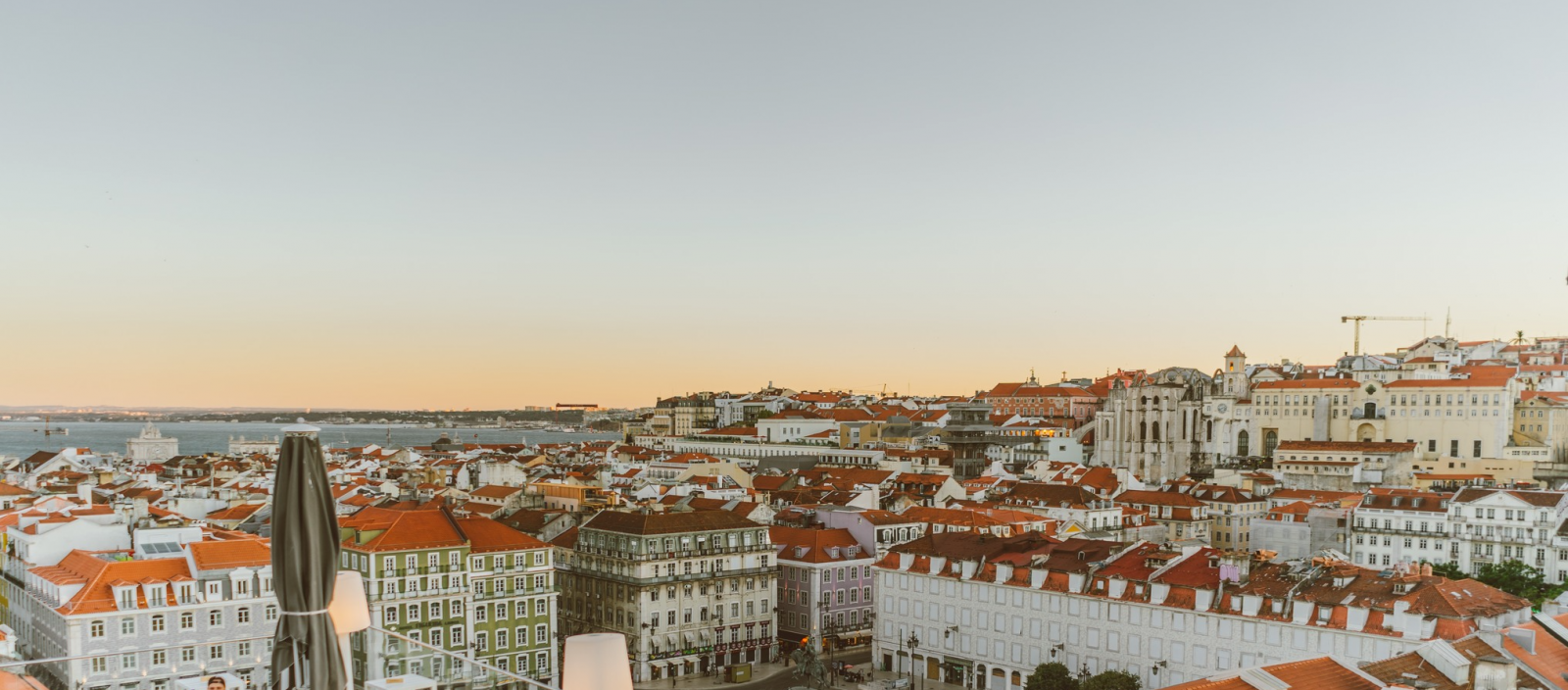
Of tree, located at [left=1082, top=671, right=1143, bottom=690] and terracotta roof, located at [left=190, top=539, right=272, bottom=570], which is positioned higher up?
terracotta roof, located at [left=190, top=539, right=272, bottom=570]

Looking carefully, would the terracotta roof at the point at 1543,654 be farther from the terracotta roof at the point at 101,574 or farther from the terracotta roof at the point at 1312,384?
the terracotta roof at the point at 1312,384

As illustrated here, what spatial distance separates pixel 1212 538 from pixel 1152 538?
224 inches

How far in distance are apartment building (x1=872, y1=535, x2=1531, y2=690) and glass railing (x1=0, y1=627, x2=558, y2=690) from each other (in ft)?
72.9

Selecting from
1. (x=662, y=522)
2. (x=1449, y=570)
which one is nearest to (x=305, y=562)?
(x=662, y=522)

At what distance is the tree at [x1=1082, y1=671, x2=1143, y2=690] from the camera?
1070 inches

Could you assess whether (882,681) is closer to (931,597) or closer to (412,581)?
(931,597)

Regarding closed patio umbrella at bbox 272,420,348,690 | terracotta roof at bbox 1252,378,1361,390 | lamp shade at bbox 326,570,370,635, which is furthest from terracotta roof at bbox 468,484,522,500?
terracotta roof at bbox 1252,378,1361,390

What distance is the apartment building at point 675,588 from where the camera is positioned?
1390 inches

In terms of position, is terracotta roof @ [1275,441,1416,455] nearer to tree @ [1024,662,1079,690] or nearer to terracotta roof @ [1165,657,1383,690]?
tree @ [1024,662,1079,690]

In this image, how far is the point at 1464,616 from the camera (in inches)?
958

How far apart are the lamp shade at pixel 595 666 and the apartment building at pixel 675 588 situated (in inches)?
1171

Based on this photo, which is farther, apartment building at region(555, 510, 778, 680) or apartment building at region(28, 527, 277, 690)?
apartment building at region(555, 510, 778, 680)

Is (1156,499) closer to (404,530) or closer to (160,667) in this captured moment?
(404,530)

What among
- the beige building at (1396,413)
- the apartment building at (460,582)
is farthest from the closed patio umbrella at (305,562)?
the beige building at (1396,413)
